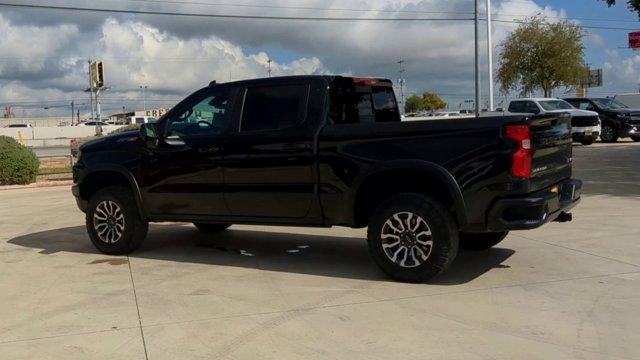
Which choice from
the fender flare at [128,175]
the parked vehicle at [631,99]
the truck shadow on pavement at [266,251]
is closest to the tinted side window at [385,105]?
the truck shadow on pavement at [266,251]

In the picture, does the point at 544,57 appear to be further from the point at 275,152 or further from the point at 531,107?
the point at 275,152

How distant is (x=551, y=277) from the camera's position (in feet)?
20.0

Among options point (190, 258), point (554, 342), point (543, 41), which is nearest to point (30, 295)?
point (190, 258)

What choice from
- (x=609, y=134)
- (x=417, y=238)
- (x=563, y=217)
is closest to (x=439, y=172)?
(x=417, y=238)

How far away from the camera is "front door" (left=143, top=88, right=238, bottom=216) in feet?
22.3

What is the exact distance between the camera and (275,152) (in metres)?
6.38

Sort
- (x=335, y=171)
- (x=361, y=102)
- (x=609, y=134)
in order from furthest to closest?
(x=609, y=134), (x=361, y=102), (x=335, y=171)

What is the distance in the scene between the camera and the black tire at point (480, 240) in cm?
705

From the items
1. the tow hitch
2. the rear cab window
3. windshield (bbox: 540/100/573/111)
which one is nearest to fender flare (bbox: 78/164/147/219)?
the rear cab window

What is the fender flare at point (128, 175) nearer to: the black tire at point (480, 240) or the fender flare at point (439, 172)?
the fender flare at point (439, 172)

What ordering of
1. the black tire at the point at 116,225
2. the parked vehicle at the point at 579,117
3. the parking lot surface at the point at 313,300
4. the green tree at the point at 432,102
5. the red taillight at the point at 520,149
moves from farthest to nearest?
the green tree at the point at 432,102 → the parked vehicle at the point at 579,117 → the black tire at the point at 116,225 → the red taillight at the point at 520,149 → the parking lot surface at the point at 313,300

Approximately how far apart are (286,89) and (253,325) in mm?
2685

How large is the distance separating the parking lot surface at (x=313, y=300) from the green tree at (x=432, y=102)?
114613 millimetres

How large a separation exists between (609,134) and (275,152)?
22.4 metres
